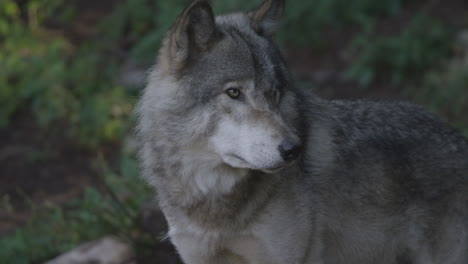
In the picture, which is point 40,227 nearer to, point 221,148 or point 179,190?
point 179,190

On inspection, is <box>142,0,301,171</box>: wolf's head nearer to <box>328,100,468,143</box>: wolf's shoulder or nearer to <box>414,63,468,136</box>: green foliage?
<box>328,100,468,143</box>: wolf's shoulder

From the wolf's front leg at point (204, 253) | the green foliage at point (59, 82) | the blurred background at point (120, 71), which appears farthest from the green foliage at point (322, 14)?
the wolf's front leg at point (204, 253)

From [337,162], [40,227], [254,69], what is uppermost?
[254,69]

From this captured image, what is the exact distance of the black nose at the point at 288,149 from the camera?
3514 mm

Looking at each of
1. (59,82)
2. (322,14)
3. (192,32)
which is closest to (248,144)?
(192,32)

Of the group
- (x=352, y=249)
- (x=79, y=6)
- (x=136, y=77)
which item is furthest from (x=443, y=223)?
(x=79, y=6)

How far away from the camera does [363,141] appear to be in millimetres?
4457

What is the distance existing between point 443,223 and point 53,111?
6.24 m

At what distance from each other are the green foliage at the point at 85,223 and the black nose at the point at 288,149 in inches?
99.4

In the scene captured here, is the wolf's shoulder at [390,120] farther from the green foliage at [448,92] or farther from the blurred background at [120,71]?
the green foliage at [448,92]

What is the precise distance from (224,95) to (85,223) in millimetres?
3050

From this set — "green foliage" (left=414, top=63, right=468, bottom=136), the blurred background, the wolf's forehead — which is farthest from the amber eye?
"green foliage" (left=414, top=63, right=468, bottom=136)

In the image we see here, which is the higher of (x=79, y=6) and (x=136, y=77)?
(x=79, y=6)

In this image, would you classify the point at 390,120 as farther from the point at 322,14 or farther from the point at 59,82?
the point at 59,82
